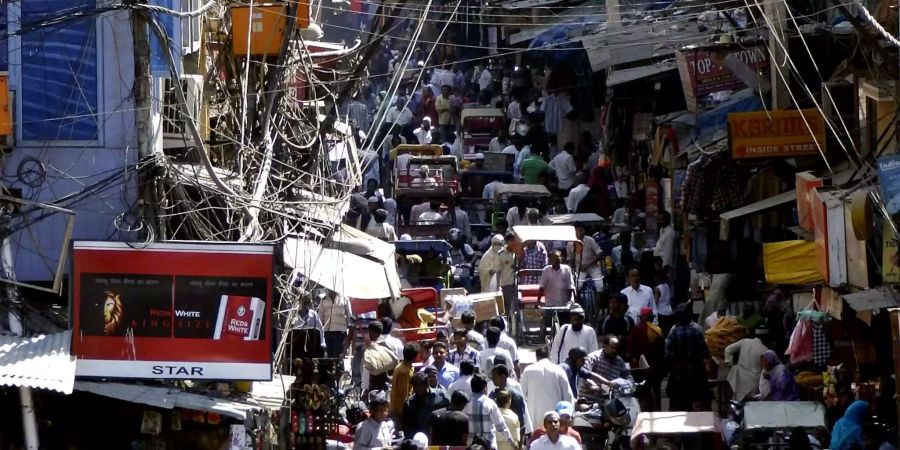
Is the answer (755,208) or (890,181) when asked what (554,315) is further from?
(890,181)

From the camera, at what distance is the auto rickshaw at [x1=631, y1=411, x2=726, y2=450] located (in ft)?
51.1

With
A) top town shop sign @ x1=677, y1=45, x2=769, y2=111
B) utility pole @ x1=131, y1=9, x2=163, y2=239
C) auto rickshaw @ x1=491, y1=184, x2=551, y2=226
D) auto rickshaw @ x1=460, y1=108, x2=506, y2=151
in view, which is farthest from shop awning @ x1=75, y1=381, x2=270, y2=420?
auto rickshaw @ x1=460, y1=108, x2=506, y2=151

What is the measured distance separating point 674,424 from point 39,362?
225 inches

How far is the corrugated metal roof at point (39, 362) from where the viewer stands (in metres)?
13.4

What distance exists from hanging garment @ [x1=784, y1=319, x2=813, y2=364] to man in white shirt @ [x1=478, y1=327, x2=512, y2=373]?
295 centimetres

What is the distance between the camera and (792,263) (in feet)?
59.8

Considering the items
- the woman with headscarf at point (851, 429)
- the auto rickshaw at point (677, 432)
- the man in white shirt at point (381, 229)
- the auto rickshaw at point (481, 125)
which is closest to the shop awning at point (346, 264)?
the auto rickshaw at point (677, 432)

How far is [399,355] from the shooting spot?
19031mm

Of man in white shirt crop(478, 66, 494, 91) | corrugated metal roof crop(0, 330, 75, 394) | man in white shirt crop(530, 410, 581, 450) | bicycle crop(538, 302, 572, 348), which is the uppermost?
man in white shirt crop(478, 66, 494, 91)

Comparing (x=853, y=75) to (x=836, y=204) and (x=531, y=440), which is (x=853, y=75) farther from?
(x=531, y=440)

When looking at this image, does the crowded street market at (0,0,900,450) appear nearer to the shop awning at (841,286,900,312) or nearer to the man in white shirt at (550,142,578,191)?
the shop awning at (841,286,900,312)

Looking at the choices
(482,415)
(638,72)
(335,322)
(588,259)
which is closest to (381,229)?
(588,259)

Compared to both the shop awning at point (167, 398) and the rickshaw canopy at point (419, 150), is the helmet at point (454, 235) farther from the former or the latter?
the shop awning at point (167, 398)

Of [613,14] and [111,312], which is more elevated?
[613,14]
